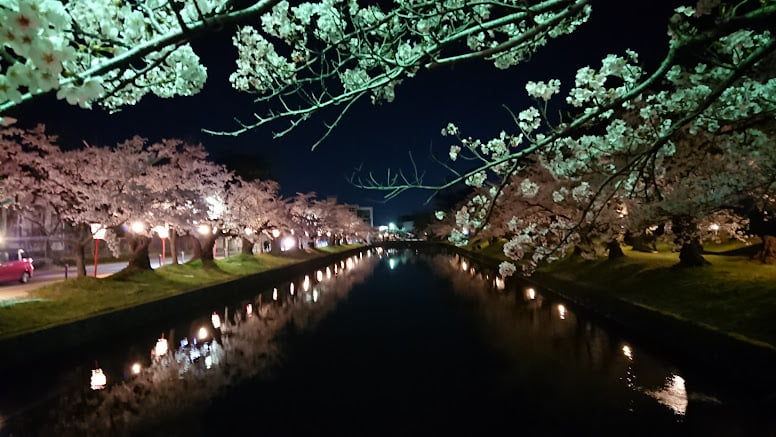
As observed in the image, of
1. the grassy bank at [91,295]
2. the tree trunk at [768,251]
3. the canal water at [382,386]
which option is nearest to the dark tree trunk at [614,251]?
the tree trunk at [768,251]

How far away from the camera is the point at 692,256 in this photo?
15.0 m

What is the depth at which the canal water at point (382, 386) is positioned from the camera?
641cm

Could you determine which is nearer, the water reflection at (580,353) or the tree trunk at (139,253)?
the water reflection at (580,353)

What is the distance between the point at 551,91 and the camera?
6.32 metres

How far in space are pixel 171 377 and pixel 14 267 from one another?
15039mm

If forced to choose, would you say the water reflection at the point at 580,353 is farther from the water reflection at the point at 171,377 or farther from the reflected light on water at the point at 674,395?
the water reflection at the point at 171,377

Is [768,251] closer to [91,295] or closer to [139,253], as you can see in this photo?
[91,295]

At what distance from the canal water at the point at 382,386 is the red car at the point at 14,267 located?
9674 millimetres

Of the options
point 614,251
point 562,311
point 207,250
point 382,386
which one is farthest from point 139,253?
point 614,251

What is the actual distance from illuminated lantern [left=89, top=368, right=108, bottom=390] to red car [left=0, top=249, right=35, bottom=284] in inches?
505

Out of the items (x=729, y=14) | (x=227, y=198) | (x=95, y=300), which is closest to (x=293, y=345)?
(x=95, y=300)

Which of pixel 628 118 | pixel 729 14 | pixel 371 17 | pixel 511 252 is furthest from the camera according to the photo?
pixel 628 118

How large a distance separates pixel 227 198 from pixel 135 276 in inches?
421

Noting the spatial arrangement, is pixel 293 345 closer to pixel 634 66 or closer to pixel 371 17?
pixel 371 17
